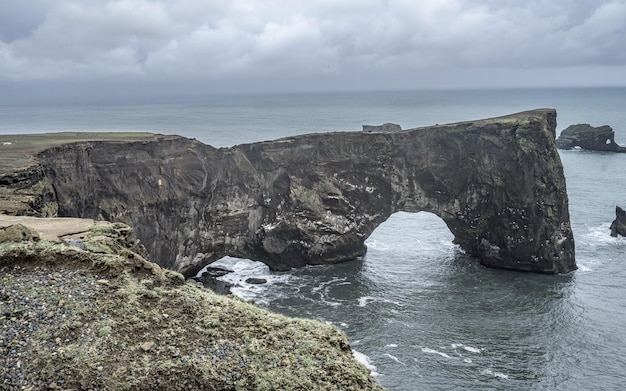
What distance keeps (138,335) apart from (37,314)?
2643 mm

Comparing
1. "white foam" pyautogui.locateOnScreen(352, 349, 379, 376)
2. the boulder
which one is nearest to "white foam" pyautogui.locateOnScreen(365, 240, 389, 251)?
"white foam" pyautogui.locateOnScreen(352, 349, 379, 376)

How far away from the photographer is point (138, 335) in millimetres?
13219

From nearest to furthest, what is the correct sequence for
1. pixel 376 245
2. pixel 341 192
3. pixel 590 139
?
1. pixel 341 192
2. pixel 376 245
3. pixel 590 139

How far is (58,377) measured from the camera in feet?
38.0

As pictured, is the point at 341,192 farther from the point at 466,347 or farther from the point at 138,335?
the point at 138,335

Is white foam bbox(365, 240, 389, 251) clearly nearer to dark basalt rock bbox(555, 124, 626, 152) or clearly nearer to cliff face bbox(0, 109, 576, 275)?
cliff face bbox(0, 109, 576, 275)

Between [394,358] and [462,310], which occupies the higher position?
[462,310]

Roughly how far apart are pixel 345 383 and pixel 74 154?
116ft

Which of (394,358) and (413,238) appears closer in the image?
(394,358)

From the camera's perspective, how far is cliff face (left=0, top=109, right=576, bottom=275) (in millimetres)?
46500

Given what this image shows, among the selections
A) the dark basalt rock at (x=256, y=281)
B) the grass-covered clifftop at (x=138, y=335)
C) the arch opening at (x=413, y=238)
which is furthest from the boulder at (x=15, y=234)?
the arch opening at (x=413, y=238)

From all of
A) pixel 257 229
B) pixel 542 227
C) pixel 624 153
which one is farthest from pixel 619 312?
pixel 624 153

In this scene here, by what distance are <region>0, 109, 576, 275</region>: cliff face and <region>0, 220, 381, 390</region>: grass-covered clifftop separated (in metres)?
29.7

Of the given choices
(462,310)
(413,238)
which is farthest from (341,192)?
(462,310)
